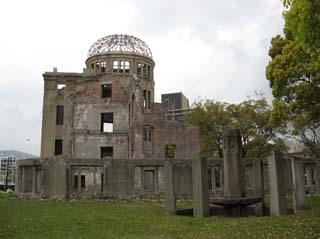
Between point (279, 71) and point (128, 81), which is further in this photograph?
point (128, 81)

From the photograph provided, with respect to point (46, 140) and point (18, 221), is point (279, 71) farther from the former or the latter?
point (46, 140)

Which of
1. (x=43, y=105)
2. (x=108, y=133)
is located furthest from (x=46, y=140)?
(x=108, y=133)

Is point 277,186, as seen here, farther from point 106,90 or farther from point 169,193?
point 106,90

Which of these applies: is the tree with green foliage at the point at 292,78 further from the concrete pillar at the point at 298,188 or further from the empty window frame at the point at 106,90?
the empty window frame at the point at 106,90

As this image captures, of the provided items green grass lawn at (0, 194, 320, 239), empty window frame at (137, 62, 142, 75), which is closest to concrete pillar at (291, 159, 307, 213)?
green grass lawn at (0, 194, 320, 239)

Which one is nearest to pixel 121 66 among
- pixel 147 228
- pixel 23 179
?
pixel 23 179

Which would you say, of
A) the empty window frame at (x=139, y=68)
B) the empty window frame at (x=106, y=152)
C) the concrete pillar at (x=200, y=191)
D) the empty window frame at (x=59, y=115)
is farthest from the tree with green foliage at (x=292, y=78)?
the empty window frame at (x=59, y=115)

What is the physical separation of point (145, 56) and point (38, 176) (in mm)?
22071

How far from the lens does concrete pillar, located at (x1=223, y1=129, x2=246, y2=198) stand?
13.2m

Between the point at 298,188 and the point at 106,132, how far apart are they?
73.9 feet

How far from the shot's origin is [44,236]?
8.88m

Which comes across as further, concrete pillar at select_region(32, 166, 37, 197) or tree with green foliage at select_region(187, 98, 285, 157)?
tree with green foliage at select_region(187, 98, 285, 157)

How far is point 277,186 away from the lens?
1260cm

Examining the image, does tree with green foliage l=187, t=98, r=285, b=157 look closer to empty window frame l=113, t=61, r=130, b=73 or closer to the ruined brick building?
the ruined brick building
